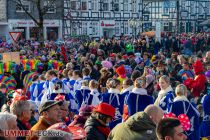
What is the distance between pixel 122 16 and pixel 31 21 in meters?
11.5

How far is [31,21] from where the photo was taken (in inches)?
1732

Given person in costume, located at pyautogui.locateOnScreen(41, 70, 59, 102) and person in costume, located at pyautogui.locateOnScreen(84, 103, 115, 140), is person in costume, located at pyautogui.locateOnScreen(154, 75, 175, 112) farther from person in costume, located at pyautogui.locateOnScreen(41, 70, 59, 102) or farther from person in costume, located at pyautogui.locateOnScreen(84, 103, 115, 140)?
person in costume, located at pyautogui.locateOnScreen(41, 70, 59, 102)

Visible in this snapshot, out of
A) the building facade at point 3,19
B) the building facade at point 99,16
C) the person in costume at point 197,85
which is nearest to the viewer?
the person in costume at point 197,85

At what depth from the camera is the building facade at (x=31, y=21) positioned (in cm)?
4306

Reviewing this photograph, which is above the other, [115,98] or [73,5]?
[73,5]

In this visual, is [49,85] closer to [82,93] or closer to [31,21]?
[82,93]

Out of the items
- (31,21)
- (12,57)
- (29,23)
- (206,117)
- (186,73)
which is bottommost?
(206,117)

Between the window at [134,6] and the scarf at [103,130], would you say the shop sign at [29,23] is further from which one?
the scarf at [103,130]

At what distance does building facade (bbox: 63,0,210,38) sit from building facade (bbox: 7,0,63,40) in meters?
0.90

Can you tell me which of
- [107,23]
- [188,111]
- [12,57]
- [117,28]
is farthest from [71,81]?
[117,28]

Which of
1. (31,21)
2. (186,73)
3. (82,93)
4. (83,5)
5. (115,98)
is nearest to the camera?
(115,98)

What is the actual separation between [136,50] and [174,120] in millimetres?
26514

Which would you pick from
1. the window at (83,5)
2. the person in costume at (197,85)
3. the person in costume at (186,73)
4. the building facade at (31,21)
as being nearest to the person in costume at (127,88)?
the person in costume at (197,85)

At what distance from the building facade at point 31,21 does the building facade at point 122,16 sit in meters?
0.90
